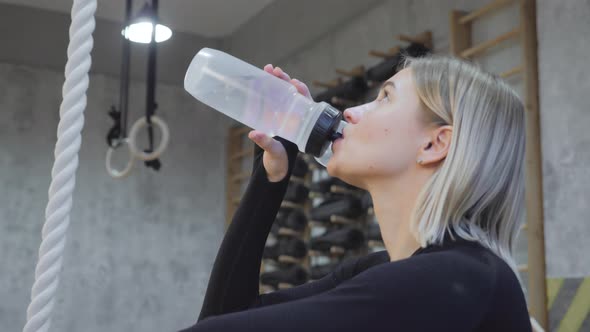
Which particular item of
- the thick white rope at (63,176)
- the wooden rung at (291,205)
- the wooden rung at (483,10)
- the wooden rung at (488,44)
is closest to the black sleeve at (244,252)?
the thick white rope at (63,176)

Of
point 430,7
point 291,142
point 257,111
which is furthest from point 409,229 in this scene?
point 430,7

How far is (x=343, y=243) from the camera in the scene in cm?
573

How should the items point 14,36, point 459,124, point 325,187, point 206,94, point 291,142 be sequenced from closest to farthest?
point 459,124 → point 291,142 → point 206,94 → point 325,187 → point 14,36

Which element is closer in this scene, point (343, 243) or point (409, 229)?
point (409, 229)

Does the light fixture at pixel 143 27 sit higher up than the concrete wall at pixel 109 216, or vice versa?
the light fixture at pixel 143 27

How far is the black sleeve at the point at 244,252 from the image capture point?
131cm

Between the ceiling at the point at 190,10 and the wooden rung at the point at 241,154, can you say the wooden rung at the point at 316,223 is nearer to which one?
the wooden rung at the point at 241,154

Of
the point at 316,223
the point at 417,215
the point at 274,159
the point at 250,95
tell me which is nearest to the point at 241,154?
the point at 316,223

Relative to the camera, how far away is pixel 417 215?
Result: 1.12 meters

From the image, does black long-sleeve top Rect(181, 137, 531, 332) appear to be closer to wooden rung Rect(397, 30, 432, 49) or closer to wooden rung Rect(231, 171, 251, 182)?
wooden rung Rect(397, 30, 432, 49)

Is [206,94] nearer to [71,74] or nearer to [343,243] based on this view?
[71,74]

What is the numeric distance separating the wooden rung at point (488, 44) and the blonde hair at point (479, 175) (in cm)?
365

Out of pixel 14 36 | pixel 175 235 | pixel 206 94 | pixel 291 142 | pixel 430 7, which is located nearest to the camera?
pixel 291 142

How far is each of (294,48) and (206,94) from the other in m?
5.63
